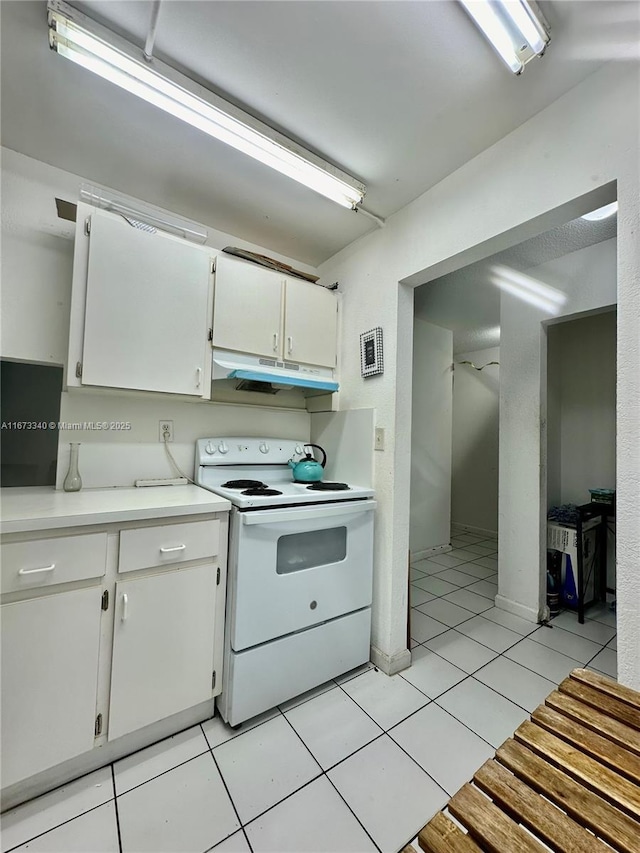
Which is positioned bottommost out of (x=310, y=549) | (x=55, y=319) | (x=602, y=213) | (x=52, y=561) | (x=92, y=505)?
(x=310, y=549)

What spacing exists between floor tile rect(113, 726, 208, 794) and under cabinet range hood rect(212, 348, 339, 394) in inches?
62.1

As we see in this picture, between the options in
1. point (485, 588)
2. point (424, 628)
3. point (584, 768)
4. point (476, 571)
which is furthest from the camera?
point (476, 571)

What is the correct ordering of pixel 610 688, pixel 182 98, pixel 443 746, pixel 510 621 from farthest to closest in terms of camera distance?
pixel 510 621
pixel 443 746
pixel 182 98
pixel 610 688

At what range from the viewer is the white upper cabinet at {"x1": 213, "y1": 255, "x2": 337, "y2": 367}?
1.91 metres

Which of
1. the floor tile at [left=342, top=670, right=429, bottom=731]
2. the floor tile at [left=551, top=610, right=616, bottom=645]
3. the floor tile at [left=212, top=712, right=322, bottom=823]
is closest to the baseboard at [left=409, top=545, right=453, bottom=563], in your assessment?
the floor tile at [left=551, top=610, right=616, bottom=645]

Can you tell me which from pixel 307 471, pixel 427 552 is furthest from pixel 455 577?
pixel 307 471

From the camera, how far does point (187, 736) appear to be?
4.70 feet

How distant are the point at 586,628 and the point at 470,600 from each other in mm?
739

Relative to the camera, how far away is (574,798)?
64 cm

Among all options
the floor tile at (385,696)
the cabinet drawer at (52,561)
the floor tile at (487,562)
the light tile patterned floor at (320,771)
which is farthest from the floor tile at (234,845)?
the floor tile at (487,562)

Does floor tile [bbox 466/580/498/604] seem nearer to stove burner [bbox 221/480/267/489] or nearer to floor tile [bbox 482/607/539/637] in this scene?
floor tile [bbox 482/607/539/637]

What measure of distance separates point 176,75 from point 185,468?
1739mm

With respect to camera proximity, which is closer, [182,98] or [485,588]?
[182,98]

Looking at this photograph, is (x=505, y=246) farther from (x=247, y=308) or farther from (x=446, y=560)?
(x=446, y=560)
